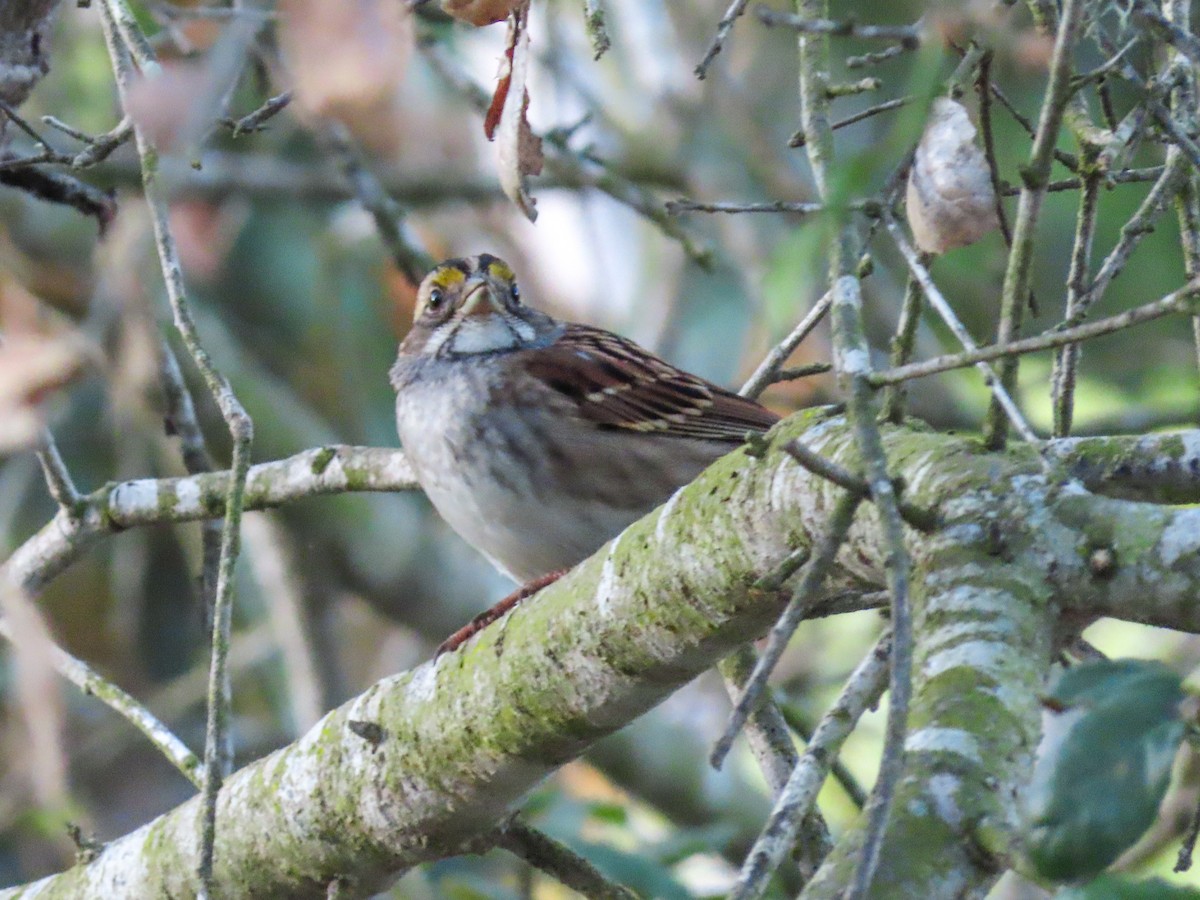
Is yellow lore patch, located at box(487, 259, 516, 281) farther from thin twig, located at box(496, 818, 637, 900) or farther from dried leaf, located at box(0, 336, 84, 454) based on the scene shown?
thin twig, located at box(496, 818, 637, 900)

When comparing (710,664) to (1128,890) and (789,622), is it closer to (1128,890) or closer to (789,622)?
(789,622)

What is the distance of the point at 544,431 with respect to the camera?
3.66m

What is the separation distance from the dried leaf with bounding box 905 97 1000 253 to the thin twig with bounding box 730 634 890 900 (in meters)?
0.46

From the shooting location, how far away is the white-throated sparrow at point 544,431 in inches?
139

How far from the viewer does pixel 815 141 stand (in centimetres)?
204

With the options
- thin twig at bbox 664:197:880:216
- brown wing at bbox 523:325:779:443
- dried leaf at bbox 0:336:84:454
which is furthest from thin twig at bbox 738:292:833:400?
dried leaf at bbox 0:336:84:454

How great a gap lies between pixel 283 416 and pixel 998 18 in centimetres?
380

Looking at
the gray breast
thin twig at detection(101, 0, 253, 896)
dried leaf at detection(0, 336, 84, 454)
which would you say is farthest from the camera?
the gray breast

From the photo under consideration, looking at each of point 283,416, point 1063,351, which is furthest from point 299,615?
point 1063,351

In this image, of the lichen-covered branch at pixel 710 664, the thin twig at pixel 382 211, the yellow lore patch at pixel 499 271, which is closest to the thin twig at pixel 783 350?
the lichen-covered branch at pixel 710 664

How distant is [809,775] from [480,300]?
107 inches

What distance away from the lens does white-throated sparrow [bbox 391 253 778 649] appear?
3.53 m

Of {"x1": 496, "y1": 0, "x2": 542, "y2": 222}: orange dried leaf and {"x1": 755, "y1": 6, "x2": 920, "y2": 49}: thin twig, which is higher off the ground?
{"x1": 496, "y1": 0, "x2": 542, "y2": 222}: orange dried leaf

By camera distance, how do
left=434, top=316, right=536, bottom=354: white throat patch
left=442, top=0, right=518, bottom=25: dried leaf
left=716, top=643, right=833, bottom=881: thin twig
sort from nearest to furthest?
left=442, top=0, right=518, bottom=25: dried leaf
left=716, top=643, right=833, bottom=881: thin twig
left=434, top=316, right=536, bottom=354: white throat patch
